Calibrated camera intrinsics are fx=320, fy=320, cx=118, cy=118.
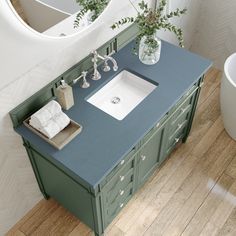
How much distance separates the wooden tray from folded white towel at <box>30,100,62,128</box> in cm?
5

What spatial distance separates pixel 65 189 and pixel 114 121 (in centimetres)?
52

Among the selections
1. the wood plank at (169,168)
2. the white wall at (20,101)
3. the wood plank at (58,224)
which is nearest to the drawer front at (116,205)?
the wood plank at (169,168)

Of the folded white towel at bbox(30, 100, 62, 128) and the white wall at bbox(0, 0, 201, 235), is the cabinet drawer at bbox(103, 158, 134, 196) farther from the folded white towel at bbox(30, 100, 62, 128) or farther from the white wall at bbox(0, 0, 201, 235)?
the white wall at bbox(0, 0, 201, 235)

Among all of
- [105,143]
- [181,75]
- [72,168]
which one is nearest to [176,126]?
[181,75]

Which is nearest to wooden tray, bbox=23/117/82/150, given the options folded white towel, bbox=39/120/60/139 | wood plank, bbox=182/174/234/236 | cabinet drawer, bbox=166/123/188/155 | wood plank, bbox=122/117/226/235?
folded white towel, bbox=39/120/60/139

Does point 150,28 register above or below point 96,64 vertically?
above

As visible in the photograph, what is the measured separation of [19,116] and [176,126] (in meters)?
1.08

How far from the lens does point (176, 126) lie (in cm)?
223

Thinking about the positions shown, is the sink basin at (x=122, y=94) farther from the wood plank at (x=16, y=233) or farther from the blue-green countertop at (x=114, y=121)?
the wood plank at (x=16, y=233)

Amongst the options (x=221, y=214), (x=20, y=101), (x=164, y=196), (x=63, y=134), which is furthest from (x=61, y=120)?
(x=221, y=214)

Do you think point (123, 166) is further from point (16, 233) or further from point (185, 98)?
point (16, 233)

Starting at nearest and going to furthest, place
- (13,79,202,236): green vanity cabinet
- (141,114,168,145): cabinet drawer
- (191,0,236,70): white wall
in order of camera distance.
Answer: (13,79,202,236): green vanity cabinet, (141,114,168,145): cabinet drawer, (191,0,236,70): white wall

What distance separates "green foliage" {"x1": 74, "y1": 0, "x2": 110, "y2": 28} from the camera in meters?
1.74

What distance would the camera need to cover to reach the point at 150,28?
6.13 feet
